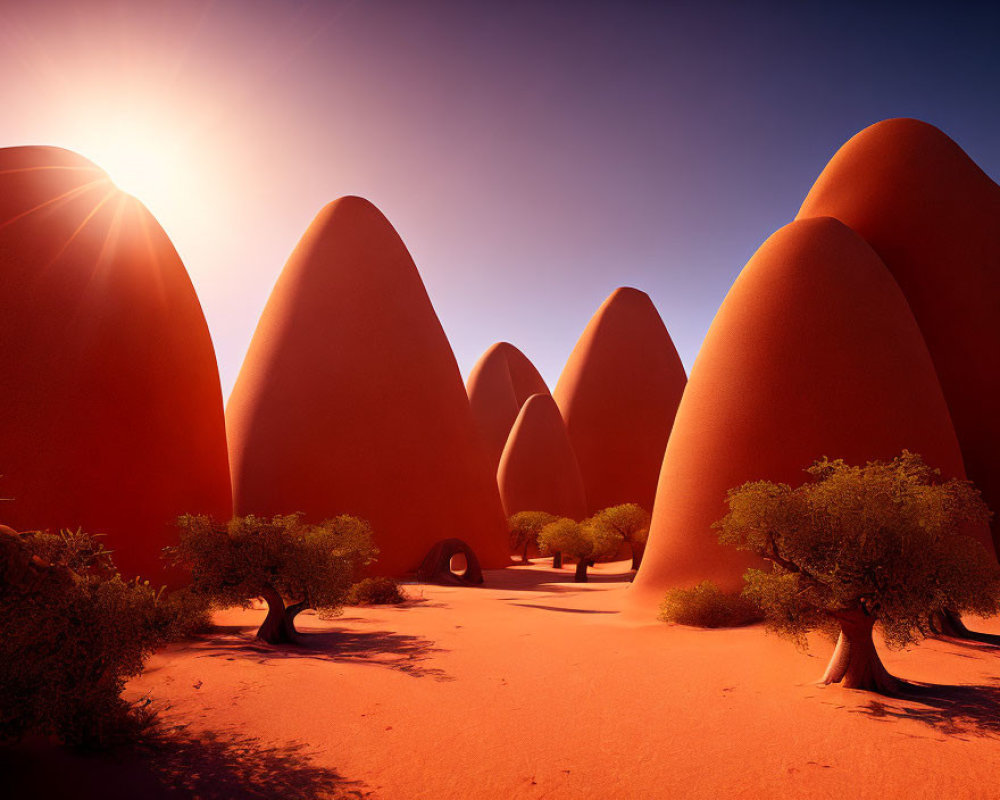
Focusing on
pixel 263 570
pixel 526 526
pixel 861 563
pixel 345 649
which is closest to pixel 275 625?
pixel 263 570

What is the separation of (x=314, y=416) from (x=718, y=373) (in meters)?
14.1

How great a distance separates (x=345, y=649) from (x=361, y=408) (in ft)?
42.0

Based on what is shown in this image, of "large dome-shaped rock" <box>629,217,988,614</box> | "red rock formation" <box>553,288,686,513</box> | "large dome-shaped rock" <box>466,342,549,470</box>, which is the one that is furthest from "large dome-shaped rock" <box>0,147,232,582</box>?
"large dome-shaped rock" <box>466,342,549,470</box>

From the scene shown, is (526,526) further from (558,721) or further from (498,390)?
(558,721)

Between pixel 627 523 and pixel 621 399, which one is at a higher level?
pixel 621 399

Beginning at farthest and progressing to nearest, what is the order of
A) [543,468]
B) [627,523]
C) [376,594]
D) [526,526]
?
1. [543,468]
2. [526,526]
3. [627,523]
4. [376,594]

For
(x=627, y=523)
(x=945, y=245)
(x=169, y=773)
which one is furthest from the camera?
(x=627, y=523)

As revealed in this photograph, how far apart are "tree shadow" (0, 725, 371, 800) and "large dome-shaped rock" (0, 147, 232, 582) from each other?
865cm

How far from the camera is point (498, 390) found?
45281mm

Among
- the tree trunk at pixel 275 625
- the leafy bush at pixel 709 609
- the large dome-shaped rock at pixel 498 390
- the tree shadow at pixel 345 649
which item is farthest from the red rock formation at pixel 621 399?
the tree trunk at pixel 275 625

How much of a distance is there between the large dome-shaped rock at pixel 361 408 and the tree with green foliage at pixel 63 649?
1510cm

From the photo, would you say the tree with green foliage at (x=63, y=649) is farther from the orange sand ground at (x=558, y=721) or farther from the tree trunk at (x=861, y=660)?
the tree trunk at (x=861, y=660)

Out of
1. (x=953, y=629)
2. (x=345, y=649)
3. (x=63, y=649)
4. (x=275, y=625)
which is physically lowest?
(x=345, y=649)

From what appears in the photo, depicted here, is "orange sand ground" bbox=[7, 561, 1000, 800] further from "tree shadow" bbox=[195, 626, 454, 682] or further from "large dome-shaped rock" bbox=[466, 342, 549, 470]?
"large dome-shaped rock" bbox=[466, 342, 549, 470]
